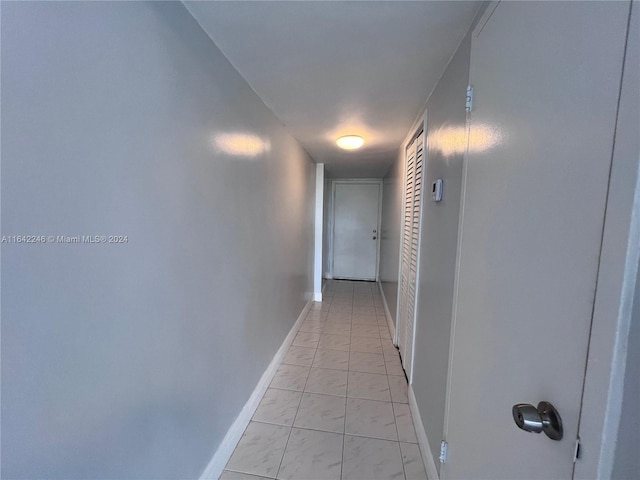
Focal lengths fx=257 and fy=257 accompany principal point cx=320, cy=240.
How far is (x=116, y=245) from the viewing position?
0.75 meters

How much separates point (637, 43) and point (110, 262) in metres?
1.18

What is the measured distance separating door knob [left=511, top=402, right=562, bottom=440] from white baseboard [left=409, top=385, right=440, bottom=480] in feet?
3.30

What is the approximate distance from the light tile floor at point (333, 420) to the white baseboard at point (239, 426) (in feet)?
0.12

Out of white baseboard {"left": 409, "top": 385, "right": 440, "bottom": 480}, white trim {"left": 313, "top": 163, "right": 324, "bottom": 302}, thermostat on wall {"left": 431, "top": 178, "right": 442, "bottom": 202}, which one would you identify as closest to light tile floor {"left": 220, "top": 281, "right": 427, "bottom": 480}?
white baseboard {"left": 409, "top": 385, "right": 440, "bottom": 480}

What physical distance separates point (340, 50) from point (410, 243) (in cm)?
147

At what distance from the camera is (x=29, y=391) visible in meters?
0.56

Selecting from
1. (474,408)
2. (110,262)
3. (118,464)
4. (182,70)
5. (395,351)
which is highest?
(182,70)

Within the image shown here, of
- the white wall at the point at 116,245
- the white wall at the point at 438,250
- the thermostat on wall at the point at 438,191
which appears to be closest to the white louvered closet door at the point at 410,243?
the white wall at the point at 438,250

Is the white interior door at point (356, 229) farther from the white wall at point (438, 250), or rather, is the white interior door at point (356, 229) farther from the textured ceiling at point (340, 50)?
the white wall at point (438, 250)

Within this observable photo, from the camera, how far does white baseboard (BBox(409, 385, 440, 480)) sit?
1.29 meters

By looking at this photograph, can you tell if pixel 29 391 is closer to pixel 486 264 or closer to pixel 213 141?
pixel 213 141

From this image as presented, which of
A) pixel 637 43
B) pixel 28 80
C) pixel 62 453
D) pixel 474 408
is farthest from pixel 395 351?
pixel 28 80

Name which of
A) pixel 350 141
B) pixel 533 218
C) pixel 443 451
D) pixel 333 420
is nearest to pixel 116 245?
pixel 533 218

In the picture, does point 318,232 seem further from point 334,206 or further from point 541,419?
point 541,419
